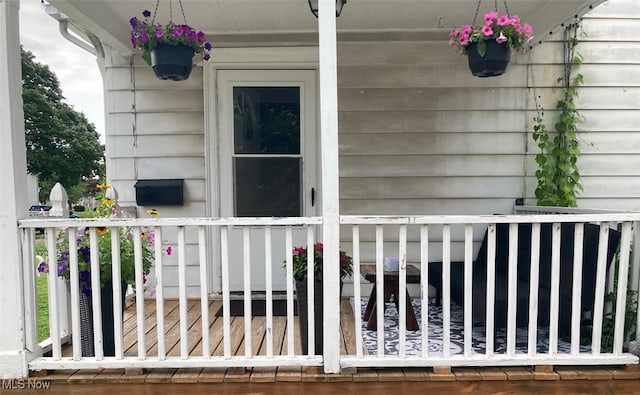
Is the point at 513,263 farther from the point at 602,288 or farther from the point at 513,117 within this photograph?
the point at 513,117

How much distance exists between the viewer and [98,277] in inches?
87.4

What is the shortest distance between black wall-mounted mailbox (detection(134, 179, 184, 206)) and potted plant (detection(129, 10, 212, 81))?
1008 mm

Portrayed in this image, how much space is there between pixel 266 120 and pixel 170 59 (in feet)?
3.27

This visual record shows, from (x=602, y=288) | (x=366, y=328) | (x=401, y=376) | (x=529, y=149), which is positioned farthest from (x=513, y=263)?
(x=529, y=149)

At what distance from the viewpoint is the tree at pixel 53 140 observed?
1819 centimetres

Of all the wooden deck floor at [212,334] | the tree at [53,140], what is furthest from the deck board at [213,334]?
the tree at [53,140]

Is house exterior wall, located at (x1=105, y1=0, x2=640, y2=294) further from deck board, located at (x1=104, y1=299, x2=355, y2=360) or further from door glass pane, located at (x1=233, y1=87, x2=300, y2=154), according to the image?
deck board, located at (x1=104, y1=299, x2=355, y2=360)

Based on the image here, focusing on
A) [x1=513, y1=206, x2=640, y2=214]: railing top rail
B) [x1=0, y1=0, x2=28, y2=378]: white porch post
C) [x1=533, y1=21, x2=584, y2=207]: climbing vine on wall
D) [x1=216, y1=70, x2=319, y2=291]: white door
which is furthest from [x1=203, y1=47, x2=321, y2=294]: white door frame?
[x1=533, y1=21, x2=584, y2=207]: climbing vine on wall

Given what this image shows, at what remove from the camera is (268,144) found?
141 inches

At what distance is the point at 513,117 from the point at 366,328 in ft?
7.08

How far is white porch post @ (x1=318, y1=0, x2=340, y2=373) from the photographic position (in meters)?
2.10

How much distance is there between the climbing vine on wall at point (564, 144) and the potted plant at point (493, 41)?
1.04 meters

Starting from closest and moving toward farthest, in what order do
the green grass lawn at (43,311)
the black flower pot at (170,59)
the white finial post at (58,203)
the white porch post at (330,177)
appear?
the white porch post at (330,177) < the white finial post at (58,203) < the black flower pot at (170,59) < the green grass lawn at (43,311)

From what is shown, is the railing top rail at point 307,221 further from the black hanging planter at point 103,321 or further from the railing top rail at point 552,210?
the railing top rail at point 552,210
